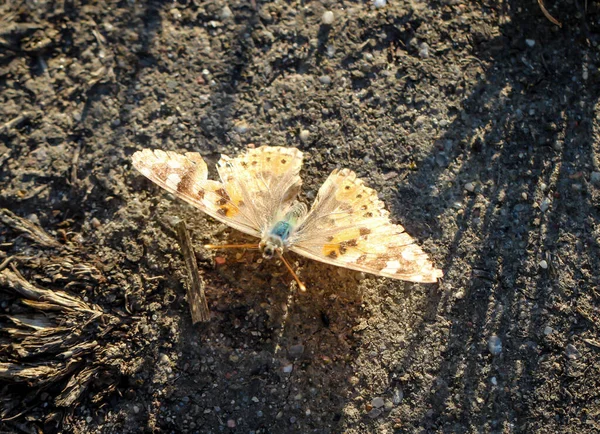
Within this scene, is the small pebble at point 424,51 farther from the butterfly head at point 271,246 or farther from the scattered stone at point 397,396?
the scattered stone at point 397,396

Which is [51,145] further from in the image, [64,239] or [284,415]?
[284,415]

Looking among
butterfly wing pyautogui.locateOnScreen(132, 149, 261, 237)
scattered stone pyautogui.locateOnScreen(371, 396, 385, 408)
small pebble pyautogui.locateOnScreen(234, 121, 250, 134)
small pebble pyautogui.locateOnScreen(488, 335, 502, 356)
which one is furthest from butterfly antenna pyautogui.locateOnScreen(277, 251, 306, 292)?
small pebble pyautogui.locateOnScreen(488, 335, 502, 356)

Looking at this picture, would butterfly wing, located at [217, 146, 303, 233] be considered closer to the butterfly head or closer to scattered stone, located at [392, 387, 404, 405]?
the butterfly head

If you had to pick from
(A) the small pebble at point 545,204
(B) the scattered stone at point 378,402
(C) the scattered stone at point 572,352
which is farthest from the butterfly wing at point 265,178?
(C) the scattered stone at point 572,352

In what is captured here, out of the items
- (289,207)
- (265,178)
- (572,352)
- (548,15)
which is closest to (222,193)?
(265,178)

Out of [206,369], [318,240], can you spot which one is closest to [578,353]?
[318,240]
